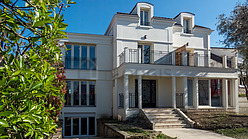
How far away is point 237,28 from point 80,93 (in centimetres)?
1177

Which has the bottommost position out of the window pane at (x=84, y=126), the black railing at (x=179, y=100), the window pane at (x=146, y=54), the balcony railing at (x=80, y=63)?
the window pane at (x=84, y=126)

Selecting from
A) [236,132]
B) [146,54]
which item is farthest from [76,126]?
[236,132]

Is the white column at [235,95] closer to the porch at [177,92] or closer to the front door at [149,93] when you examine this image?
the porch at [177,92]

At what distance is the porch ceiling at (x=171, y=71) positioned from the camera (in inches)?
554

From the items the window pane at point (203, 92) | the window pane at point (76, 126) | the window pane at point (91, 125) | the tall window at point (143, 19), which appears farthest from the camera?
the tall window at point (143, 19)

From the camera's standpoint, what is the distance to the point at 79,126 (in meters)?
16.4

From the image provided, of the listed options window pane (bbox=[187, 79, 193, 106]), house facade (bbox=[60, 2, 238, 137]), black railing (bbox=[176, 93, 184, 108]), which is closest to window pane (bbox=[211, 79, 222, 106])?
house facade (bbox=[60, 2, 238, 137])

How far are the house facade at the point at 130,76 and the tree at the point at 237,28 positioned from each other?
176 inches

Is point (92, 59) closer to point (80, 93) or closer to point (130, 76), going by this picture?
point (80, 93)

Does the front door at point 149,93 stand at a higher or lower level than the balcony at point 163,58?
lower

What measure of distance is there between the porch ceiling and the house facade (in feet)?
0.26

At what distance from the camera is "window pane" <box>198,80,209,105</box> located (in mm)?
16703

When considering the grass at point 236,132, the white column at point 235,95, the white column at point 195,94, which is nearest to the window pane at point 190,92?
the white column at point 195,94

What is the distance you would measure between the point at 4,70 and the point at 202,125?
11.9 m
